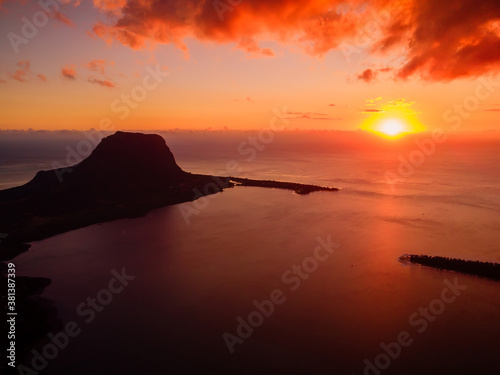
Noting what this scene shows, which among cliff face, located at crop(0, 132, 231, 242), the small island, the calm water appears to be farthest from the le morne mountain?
the small island

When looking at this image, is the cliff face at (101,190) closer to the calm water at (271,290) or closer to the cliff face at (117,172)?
the cliff face at (117,172)

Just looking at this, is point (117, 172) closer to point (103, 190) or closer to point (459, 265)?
point (103, 190)

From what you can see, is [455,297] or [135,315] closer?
[135,315]

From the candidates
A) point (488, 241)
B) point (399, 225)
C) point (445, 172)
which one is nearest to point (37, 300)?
point (399, 225)

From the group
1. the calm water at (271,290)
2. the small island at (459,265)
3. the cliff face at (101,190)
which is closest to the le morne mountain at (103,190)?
the cliff face at (101,190)

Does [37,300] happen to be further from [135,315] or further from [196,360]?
[196,360]

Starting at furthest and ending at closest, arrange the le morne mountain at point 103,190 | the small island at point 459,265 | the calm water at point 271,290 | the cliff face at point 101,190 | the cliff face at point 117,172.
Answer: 1. the cliff face at point 117,172
2. the cliff face at point 101,190
3. the le morne mountain at point 103,190
4. the small island at point 459,265
5. the calm water at point 271,290
